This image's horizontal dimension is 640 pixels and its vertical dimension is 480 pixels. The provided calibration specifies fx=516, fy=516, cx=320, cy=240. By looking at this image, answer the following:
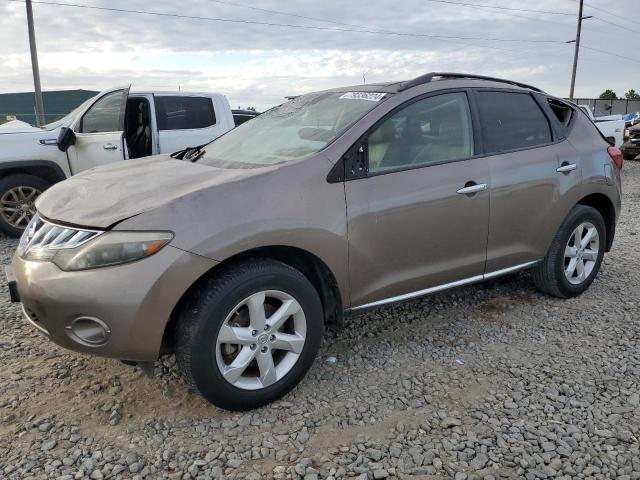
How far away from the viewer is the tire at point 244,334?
2.43 metres

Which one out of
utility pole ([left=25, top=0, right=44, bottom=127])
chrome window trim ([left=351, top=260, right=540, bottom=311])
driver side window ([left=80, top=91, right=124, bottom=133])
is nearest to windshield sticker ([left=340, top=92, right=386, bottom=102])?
chrome window trim ([left=351, top=260, right=540, bottom=311])

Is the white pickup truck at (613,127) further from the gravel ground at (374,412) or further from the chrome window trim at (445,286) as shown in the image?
the chrome window trim at (445,286)

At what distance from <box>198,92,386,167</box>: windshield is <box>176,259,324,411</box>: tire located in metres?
0.75

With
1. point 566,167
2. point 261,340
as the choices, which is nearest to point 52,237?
point 261,340

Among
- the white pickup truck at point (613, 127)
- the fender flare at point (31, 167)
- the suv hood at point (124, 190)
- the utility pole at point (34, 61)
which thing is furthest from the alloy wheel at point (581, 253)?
the utility pole at point (34, 61)

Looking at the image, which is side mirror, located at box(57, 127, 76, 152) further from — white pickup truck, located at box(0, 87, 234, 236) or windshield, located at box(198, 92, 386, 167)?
windshield, located at box(198, 92, 386, 167)

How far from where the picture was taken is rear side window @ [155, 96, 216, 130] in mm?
6648

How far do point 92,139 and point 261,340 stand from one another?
15.6ft

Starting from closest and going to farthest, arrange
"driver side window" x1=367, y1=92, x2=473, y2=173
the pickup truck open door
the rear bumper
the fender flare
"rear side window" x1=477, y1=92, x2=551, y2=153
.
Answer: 1. the rear bumper
2. "driver side window" x1=367, y1=92, x2=473, y2=173
3. "rear side window" x1=477, y1=92, x2=551, y2=153
4. the fender flare
5. the pickup truck open door

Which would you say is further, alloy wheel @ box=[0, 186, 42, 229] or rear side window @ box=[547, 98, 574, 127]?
alloy wheel @ box=[0, 186, 42, 229]

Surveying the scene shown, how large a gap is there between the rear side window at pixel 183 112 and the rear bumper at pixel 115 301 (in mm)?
4587

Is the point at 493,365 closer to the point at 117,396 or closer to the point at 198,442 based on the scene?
the point at 198,442

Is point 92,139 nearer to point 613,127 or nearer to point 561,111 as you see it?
point 561,111

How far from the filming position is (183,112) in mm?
6828
